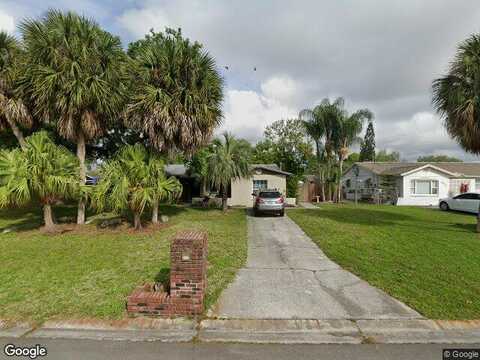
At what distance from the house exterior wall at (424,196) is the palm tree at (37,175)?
24304 millimetres

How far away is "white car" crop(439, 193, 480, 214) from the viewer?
16694mm

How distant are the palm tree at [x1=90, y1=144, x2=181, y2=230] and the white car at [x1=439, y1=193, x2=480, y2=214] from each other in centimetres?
1787

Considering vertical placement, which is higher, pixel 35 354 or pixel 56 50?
pixel 56 50

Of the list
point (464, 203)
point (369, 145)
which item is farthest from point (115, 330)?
point (369, 145)

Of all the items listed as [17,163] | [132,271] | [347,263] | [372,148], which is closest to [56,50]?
[17,163]

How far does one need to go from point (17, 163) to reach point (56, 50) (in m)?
4.09

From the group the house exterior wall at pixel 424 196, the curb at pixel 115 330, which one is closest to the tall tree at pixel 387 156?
the house exterior wall at pixel 424 196

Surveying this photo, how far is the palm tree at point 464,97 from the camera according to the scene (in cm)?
977

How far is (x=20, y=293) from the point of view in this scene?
4.70m

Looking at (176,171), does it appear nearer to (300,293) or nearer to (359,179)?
(359,179)

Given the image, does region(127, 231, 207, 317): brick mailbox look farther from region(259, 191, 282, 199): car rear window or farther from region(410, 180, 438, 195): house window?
region(410, 180, 438, 195): house window

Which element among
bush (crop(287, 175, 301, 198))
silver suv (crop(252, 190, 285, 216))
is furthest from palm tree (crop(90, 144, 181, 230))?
bush (crop(287, 175, 301, 198))

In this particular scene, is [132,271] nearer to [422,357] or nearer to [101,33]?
[422,357]

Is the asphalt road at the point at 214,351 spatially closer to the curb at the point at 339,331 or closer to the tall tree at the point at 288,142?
the curb at the point at 339,331
